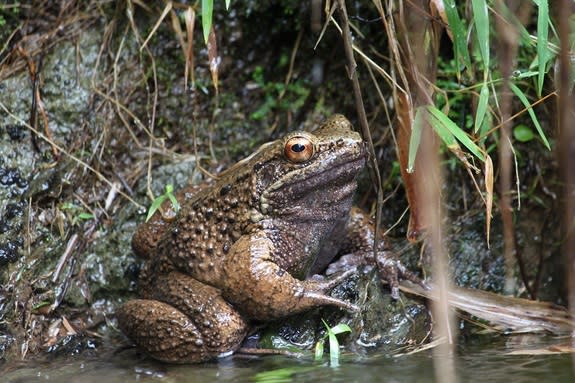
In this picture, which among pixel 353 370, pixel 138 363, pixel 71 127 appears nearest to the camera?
pixel 353 370

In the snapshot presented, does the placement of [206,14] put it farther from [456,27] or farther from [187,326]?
[187,326]

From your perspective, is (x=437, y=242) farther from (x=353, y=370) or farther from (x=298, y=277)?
(x=298, y=277)

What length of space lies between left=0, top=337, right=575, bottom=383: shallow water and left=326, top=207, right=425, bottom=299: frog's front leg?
2.06 ft

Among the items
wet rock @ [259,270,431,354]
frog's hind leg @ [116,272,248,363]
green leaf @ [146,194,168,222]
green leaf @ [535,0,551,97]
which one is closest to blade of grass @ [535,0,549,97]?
green leaf @ [535,0,551,97]

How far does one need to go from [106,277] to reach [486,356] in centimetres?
289

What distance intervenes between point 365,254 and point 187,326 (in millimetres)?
1403

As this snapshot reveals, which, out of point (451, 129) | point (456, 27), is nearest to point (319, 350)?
point (451, 129)

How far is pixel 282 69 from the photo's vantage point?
607 centimetres

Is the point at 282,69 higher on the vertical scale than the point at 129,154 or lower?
higher

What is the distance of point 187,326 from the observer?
427 cm

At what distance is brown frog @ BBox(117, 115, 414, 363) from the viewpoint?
4.27m

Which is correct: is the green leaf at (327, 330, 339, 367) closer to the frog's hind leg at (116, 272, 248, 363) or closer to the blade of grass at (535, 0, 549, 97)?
the frog's hind leg at (116, 272, 248, 363)

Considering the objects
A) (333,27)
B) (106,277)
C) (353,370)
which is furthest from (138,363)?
(333,27)

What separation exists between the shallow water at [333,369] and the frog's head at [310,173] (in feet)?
3.17
